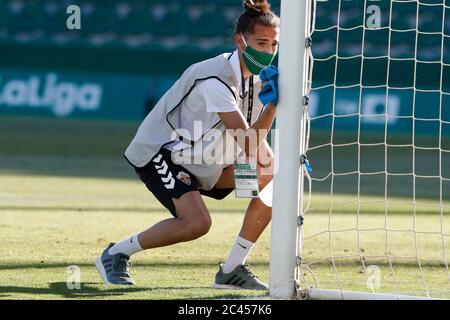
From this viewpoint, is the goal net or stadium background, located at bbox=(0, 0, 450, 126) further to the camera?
stadium background, located at bbox=(0, 0, 450, 126)

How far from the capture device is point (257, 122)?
601cm

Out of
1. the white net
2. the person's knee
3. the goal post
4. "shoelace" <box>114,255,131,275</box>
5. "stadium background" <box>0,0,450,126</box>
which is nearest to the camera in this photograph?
the goal post

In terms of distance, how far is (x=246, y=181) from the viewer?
6.13 metres

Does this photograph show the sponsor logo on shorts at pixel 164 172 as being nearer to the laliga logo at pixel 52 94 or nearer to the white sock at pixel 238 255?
the white sock at pixel 238 255

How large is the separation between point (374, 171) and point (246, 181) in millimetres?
10308

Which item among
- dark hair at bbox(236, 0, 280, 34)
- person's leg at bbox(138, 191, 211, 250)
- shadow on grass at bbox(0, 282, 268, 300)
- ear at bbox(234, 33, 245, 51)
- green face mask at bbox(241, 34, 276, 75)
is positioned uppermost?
dark hair at bbox(236, 0, 280, 34)

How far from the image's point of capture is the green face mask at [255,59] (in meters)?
6.19

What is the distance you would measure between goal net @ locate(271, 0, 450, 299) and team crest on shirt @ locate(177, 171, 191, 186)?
74 cm

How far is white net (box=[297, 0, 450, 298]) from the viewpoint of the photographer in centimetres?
700

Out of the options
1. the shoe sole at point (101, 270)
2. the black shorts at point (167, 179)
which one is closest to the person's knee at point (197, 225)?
the black shorts at point (167, 179)

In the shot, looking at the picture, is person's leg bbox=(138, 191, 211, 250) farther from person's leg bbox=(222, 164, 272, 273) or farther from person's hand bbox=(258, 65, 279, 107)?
person's hand bbox=(258, 65, 279, 107)

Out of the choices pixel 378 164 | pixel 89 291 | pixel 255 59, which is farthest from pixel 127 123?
pixel 89 291

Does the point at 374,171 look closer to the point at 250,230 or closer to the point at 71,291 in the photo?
the point at 250,230

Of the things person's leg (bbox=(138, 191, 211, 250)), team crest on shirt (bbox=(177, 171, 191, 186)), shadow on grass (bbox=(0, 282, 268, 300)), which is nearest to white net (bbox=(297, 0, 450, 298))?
shadow on grass (bbox=(0, 282, 268, 300))
